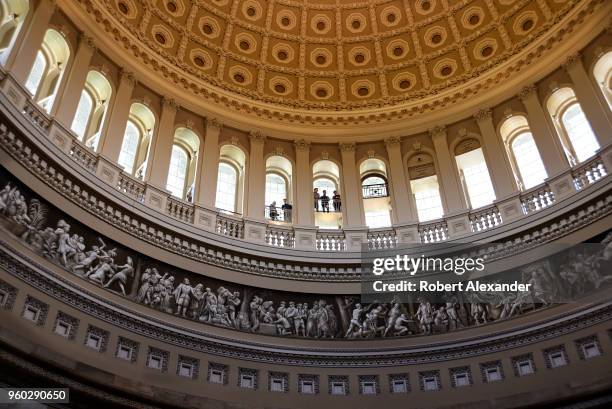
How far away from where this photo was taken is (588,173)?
20.6 metres

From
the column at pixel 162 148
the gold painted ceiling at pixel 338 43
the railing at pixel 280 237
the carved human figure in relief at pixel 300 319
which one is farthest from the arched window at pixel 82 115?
the carved human figure in relief at pixel 300 319

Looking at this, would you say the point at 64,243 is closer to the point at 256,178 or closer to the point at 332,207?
Answer: the point at 256,178

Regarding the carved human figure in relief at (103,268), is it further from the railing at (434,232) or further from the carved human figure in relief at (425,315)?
the railing at (434,232)

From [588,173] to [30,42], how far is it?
58.8 ft

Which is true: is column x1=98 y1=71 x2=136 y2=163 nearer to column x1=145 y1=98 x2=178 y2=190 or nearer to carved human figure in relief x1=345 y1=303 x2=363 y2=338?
column x1=145 y1=98 x2=178 y2=190

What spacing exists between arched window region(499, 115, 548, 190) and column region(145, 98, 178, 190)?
41.4ft

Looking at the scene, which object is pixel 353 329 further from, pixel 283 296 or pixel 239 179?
pixel 239 179

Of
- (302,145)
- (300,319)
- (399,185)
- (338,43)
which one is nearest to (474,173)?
(399,185)

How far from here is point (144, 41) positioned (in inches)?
984

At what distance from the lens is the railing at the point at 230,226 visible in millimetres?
22469

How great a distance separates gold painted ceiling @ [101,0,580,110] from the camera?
27188mm

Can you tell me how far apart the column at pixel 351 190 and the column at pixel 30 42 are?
12.0 metres

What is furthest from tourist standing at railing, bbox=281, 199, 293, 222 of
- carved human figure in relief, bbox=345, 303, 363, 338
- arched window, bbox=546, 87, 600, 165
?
arched window, bbox=546, 87, 600, 165

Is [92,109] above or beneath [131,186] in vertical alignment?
above
